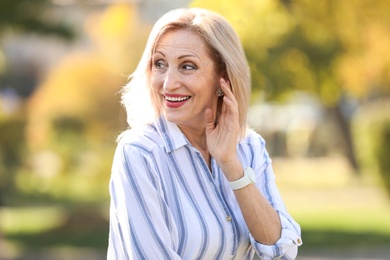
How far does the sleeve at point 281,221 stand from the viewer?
3.35 metres

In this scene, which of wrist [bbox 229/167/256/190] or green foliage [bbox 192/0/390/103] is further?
green foliage [bbox 192/0/390/103]

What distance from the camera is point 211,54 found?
133 inches

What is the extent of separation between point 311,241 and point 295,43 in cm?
336

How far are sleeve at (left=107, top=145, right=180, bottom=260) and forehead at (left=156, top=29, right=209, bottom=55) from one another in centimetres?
36

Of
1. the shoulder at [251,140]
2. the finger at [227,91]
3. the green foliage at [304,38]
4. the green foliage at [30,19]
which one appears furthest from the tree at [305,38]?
the finger at [227,91]

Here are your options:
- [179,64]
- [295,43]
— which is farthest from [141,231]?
[295,43]

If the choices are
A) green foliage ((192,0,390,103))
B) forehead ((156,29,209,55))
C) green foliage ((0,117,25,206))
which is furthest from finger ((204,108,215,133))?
green foliage ((0,117,25,206))

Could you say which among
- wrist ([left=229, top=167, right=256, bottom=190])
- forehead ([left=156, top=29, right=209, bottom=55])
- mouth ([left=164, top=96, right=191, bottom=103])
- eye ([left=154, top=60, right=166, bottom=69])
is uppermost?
forehead ([left=156, top=29, right=209, bottom=55])

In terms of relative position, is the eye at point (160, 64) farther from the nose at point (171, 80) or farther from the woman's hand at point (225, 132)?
the woman's hand at point (225, 132)

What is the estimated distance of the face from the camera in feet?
10.9

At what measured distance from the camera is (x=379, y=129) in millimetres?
17281

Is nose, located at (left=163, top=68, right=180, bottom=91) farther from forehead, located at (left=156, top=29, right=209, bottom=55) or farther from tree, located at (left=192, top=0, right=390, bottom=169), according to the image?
tree, located at (left=192, top=0, right=390, bottom=169)

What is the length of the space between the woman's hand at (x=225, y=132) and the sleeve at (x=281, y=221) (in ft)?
0.60

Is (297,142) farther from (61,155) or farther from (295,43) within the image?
(295,43)
